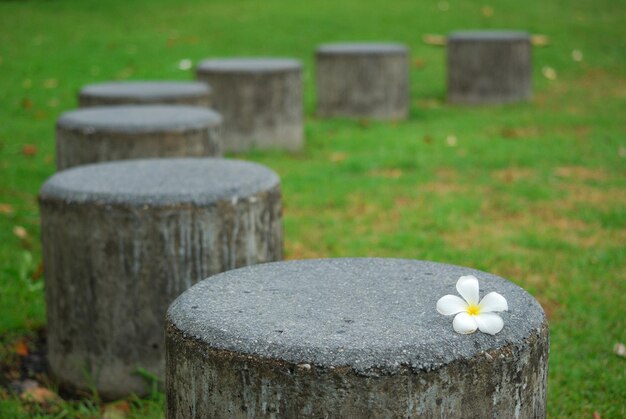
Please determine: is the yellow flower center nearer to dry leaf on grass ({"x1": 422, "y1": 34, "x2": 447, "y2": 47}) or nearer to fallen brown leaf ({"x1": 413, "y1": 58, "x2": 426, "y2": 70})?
fallen brown leaf ({"x1": 413, "y1": 58, "x2": 426, "y2": 70})

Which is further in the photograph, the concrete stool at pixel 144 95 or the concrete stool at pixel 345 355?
the concrete stool at pixel 144 95

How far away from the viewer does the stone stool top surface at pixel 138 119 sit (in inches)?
175

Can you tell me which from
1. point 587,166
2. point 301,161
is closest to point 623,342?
point 587,166

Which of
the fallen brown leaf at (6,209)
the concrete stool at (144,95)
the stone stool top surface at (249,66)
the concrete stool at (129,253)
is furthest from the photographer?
the stone stool top surface at (249,66)

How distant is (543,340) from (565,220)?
339 cm

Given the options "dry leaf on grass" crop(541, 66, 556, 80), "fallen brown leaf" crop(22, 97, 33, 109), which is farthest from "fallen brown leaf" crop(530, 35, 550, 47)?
"fallen brown leaf" crop(22, 97, 33, 109)

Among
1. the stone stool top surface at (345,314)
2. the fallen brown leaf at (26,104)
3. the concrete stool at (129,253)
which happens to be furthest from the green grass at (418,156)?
the stone stool top surface at (345,314)

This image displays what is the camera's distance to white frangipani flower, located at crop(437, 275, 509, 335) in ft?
6.69

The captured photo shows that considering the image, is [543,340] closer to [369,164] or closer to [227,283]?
[227,283]

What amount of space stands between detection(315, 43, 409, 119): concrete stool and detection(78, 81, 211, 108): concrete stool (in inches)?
119

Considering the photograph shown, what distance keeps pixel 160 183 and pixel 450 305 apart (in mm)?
1511

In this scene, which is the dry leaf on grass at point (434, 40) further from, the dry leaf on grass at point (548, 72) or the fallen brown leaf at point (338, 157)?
the fallen brown leaf at point (338, 157)

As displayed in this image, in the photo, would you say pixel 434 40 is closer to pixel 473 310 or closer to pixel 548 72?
pixel 548 72

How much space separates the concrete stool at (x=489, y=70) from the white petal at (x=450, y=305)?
8.07 m
